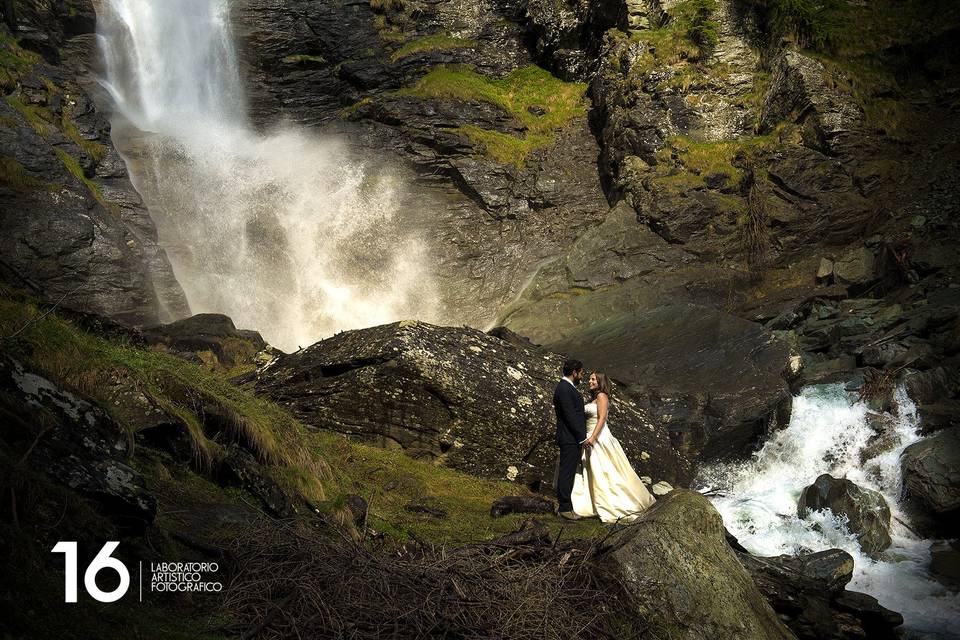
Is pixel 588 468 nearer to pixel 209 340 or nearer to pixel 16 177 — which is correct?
pixel 209 340

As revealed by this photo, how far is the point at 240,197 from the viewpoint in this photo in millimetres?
27547

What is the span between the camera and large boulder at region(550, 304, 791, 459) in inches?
557

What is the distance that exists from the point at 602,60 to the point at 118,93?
20843mm

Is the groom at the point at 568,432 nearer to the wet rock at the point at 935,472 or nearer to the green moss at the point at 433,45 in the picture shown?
the wet rock at the point at 935,472

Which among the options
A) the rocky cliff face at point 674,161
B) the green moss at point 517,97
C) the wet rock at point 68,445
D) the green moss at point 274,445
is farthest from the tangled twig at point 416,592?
the green moss at point 517,97

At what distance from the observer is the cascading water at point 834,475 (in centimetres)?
953

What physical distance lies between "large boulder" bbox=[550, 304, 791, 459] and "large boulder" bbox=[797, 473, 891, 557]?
2.02 m

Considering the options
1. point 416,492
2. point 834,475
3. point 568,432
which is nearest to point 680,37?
point 834,475

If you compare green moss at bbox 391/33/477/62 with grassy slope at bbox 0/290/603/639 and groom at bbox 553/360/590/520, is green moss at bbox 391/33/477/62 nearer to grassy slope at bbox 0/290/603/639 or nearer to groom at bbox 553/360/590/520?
grassy slope at bbox 0/290/603/639

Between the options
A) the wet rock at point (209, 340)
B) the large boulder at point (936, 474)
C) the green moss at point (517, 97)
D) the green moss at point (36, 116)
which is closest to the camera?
the large boulder at point (936, 474)

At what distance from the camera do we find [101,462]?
4.67 meters

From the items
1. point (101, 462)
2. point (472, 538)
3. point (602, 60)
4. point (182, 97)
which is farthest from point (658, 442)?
point (182, 97)

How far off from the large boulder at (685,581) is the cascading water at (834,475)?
385 centimetres

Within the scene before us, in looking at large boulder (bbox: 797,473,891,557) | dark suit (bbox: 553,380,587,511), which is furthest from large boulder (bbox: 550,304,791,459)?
dark suit (bbox: 553,380,587,511)
